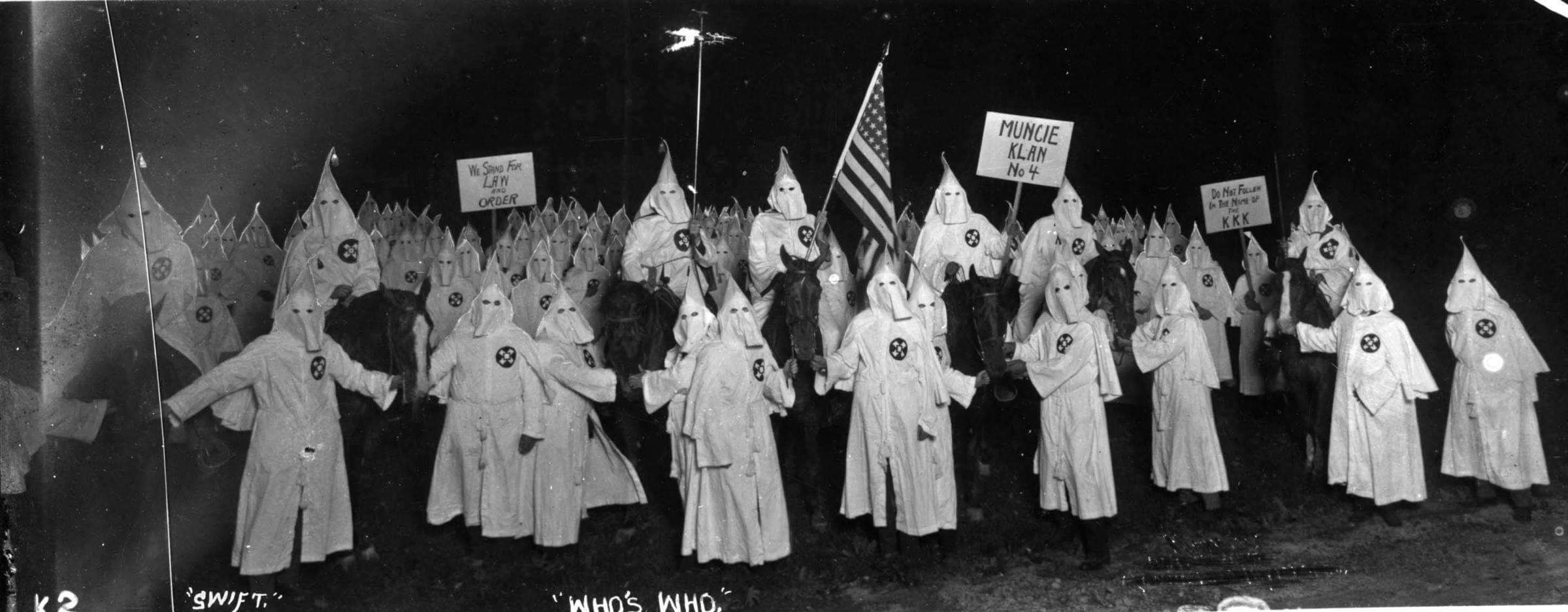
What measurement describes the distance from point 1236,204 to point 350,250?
5.72 m

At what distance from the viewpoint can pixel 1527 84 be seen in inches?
319

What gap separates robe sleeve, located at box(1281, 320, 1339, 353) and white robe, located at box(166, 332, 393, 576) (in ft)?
18.8

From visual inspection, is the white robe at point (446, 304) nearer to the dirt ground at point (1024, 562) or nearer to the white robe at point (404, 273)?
the white robe at point (404, 273)

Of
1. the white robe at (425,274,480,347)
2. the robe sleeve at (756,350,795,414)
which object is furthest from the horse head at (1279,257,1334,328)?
the white robe at (425,274,480,347)

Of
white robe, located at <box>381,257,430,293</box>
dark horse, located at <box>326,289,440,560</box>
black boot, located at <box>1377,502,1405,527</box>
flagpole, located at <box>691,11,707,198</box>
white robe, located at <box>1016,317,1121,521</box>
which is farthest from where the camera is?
white robe, located at <box>381,257,430,293</box>

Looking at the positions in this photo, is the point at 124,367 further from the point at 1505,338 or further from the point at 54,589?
the point at 1505,338

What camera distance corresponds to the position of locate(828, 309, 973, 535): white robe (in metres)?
7.83

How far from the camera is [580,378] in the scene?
780 cm

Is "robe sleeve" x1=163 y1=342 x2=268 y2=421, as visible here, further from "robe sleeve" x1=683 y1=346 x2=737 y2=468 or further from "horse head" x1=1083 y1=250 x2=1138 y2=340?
"horse head" x1=1083 y1=250 x2=1138 y2=340

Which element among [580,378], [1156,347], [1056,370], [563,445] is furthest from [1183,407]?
[563,445]

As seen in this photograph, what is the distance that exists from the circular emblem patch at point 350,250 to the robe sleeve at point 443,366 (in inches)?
38.6

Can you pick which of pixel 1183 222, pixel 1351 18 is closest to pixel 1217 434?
pixel 1183 222

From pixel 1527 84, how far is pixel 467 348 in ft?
22.1

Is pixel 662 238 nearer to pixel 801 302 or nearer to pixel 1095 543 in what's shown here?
pixel 801 302
